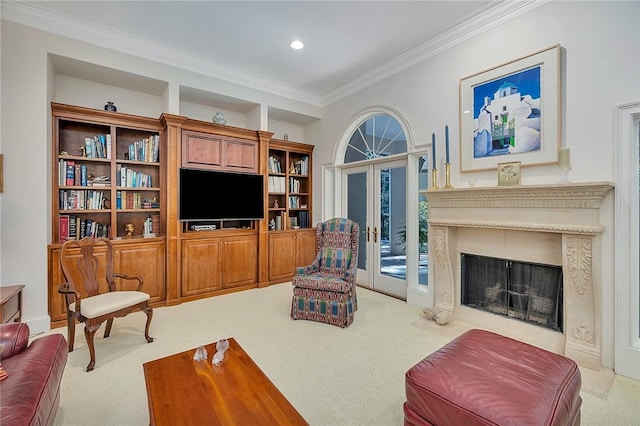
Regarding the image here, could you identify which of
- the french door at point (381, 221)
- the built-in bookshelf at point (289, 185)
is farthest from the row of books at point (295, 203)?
the french door at point (381, 221)

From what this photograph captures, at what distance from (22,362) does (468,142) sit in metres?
3.93

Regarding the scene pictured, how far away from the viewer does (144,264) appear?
12.0 feet

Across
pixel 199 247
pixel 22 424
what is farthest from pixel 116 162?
pixel 22 424

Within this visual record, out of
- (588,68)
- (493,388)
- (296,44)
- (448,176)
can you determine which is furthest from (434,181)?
(493,388)

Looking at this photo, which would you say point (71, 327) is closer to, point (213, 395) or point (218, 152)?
point (213, 395)

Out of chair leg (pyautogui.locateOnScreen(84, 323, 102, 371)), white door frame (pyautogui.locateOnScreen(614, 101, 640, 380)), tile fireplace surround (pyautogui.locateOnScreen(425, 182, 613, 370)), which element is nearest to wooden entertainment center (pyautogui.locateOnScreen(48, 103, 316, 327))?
chair leg (pyautogui.locateOnScreen(84, 323, 102, 371))

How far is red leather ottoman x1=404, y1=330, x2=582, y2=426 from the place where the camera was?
4.02 ft

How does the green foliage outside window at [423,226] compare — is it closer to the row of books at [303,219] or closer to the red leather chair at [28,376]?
the row of books at [303,219]

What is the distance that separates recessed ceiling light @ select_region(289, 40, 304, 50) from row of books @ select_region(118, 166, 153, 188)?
8.48 ft

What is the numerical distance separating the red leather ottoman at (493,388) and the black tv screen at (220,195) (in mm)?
3409

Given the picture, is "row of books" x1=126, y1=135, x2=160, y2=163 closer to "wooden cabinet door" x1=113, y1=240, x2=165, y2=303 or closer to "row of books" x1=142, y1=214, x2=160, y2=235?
"row of books" x1=142, y1=214, x2=160, y2=235

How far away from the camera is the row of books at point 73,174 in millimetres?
3395

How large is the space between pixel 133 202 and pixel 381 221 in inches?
138

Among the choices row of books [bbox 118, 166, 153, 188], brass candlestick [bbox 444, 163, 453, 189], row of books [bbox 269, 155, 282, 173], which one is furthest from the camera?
row of books [bbox 269, 155, 282, 173]
